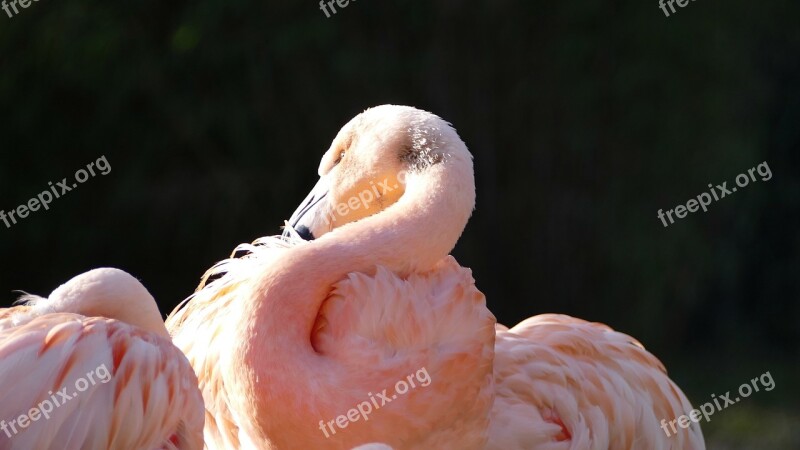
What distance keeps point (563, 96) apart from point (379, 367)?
4318 mm

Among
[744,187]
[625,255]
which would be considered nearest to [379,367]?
[625,255]

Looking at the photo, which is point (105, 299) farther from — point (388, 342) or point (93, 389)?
point (388, 342)

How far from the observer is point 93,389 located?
2555 mm

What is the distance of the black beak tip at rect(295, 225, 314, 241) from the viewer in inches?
128

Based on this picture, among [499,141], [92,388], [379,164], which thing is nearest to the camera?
[92,388]

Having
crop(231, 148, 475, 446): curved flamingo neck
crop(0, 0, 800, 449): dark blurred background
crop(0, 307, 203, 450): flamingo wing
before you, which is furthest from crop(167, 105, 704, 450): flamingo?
crop(0, 0, 800, 449): dark blurred background

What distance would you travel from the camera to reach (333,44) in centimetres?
648

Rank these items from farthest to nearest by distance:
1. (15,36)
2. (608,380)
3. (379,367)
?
1. (15,36)
2. (608,380)
3. (379,367)

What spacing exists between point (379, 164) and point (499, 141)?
12.6 feet

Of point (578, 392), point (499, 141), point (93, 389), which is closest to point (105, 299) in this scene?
point (93, 389)

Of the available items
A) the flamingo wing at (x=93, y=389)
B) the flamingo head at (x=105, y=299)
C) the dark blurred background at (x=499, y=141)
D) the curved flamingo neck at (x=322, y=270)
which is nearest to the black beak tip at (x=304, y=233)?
the curved flamingo neck at (x=322, y=270)

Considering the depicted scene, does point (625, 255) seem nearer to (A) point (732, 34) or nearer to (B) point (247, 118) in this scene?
(A) point (732, 34)

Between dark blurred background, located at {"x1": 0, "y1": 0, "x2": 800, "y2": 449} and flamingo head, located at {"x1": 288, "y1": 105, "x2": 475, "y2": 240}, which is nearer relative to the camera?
flamingo head, located at {"x1": 288, "y1": 105, "x2": 475, "y2": 240}

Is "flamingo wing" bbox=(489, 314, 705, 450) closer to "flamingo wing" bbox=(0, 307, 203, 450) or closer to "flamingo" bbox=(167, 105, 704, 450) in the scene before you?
"flamingo" bbox=(167, 105, 704, 450)
